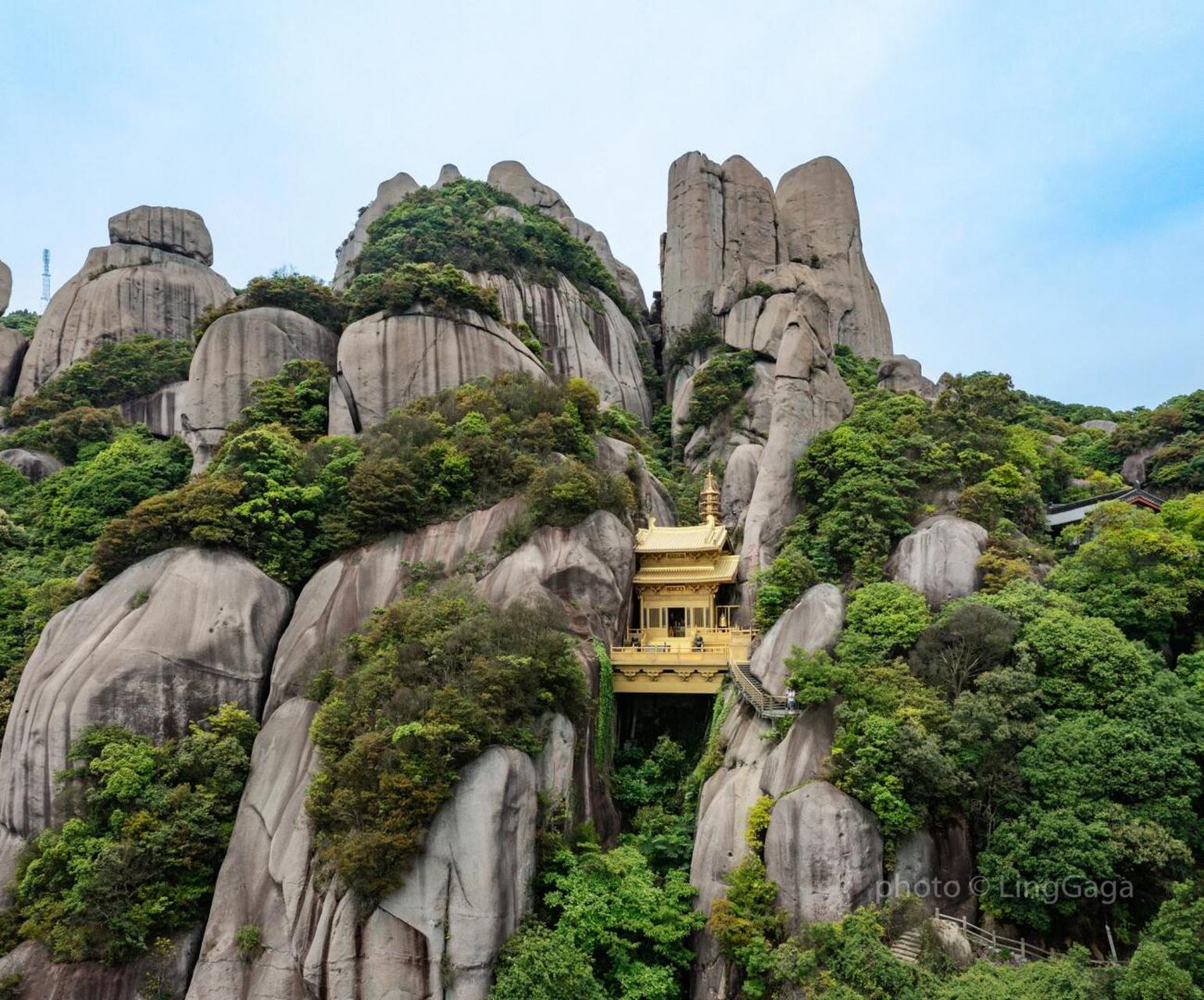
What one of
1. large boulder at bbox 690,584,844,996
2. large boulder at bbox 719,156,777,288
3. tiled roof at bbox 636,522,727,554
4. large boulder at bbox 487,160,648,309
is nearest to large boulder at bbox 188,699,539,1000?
large boulder at bbox 690,584,844,996

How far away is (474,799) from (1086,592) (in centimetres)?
1568

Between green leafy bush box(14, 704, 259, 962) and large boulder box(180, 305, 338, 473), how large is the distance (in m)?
15.4

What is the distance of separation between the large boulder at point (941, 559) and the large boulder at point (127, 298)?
3958 cm

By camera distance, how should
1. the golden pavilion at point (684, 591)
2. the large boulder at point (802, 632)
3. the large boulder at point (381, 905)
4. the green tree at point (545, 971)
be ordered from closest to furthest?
1. the green tree at point (545, 971)
2. the large boulder at point (381, 905)
3. the large boulder at point (802, 632)
4. the golden pavilion at point (684, 591)

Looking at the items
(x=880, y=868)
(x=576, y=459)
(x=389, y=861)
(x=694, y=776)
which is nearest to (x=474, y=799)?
(x=389, y=861)

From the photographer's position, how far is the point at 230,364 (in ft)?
109

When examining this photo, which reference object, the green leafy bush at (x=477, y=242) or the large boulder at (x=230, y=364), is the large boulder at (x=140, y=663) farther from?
the green leafy bush at (x=477, y=242)

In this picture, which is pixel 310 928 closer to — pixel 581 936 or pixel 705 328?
pixel 581 936

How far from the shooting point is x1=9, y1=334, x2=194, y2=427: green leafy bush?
125ft

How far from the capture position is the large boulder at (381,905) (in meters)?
16.3

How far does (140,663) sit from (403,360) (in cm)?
1578

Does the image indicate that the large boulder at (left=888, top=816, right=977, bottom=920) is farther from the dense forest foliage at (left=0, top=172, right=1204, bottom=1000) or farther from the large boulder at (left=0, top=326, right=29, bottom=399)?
the large boulder at (left=0, top=326, right=29, bottom=399)

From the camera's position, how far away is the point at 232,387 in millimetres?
32906

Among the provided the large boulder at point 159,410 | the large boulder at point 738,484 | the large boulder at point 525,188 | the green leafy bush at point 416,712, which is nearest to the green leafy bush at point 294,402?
the large boulder at point 159,410
